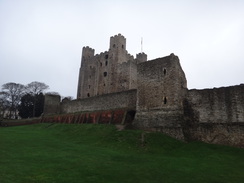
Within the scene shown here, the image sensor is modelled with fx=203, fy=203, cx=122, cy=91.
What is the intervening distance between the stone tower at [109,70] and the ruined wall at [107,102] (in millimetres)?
17197

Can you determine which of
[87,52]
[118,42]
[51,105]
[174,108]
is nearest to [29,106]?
[51,105]

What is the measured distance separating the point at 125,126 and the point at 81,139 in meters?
4.55

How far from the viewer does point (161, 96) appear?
20453 mm

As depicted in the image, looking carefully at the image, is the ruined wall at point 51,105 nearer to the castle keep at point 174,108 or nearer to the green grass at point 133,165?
the castle keep at point 174,108

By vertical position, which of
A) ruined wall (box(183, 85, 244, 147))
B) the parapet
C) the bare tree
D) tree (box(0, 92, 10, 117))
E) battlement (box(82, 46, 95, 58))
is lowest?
ruined wall (box(183, 85, 244, 147))

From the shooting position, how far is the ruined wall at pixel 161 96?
19.0m

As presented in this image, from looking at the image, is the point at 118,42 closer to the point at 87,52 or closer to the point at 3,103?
the point at 87,52

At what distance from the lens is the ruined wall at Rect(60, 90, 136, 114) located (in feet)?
85.1

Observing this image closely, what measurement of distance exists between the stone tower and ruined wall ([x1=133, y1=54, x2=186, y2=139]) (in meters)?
27.0

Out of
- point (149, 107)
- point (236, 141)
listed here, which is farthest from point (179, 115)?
point (236, 141)

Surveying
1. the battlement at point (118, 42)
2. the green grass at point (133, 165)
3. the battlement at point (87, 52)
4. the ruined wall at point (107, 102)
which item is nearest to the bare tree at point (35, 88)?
the battlement at point (87, 52)

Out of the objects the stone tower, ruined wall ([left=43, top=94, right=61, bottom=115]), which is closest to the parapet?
the stone tower

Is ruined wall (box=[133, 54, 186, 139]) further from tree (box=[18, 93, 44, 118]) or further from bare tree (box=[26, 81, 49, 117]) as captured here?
bare tree (box=[26, 81, 49, 117])

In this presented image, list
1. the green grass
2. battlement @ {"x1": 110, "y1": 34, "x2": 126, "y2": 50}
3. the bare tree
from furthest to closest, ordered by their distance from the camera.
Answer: the bare tree
battlement @ {"x1": 110, "y1": 34, "x2": 126, "y2": 50}
the green grass
